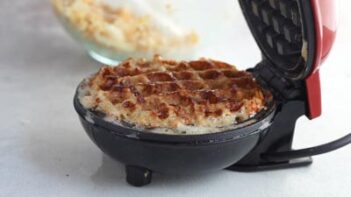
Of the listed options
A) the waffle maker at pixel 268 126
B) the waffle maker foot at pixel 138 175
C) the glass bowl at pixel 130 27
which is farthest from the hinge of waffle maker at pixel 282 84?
the glass bowl at pixel 130 27

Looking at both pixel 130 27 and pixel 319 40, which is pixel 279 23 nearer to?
pixel 319 40

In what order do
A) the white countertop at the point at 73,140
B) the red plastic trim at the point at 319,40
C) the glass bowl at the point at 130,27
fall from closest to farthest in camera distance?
the red plastic trim at the point at 319,40
the white countertop at the point at 73,140
the glass bowl at the point at 130,27

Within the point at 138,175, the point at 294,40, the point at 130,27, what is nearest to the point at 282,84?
the point at 294,40

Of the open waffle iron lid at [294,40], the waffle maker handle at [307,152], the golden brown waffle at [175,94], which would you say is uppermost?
the open waffle iron lid at [294,40]

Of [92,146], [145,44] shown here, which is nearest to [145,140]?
[92,146]

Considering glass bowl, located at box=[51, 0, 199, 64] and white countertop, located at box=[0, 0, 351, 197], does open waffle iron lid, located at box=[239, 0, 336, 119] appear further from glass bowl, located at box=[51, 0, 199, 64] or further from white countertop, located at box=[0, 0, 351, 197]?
glass bowl, located at box=[51, 0, 199, 64]

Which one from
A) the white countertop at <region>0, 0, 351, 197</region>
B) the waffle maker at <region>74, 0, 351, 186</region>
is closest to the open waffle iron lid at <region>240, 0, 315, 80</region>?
→ the waffle maker at <region>74, 0, 351, 186</region>

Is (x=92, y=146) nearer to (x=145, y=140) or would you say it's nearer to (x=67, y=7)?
(x=145, y=140)

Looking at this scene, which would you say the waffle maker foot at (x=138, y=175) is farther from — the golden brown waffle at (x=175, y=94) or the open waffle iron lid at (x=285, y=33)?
the open waffle iron lid at (x=285, y=33)
